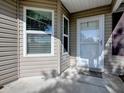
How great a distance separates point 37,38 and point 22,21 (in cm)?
62

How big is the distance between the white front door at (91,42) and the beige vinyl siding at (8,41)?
8.07 feet

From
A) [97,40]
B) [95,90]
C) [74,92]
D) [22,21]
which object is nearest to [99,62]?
[97,40]

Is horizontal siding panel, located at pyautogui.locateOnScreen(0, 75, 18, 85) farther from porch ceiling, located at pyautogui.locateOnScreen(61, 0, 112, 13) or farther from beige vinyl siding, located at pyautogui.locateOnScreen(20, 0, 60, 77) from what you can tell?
porch ceiling, located at pyautogui.locateOnScreen(61, 0, 112, 13)

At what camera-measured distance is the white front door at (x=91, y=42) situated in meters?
4.08

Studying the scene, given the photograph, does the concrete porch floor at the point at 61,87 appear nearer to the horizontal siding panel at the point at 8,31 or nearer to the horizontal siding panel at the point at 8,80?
the horizontal siding panel at the point at 8,80

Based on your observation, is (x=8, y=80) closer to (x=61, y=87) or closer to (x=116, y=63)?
(x=61, y=87)

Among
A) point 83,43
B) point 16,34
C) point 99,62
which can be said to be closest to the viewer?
point 16,34

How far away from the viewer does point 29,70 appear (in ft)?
11.0

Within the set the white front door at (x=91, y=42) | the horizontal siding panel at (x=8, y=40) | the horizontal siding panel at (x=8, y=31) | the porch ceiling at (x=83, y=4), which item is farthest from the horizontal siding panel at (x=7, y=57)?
the white front door at (x=91, y=42)

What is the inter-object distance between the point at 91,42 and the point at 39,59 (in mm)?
2058

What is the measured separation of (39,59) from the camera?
11.2 feet

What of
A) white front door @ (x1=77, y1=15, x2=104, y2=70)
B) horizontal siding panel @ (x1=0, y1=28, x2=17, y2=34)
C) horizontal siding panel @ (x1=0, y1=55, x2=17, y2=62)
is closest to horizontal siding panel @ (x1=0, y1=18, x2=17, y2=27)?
horizontal siding panel @ (x1=0, y1=28, x2=17, y2=34)

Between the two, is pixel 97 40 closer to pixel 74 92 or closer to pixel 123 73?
pixel 123 73

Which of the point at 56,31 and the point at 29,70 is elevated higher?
the point at 56,31
